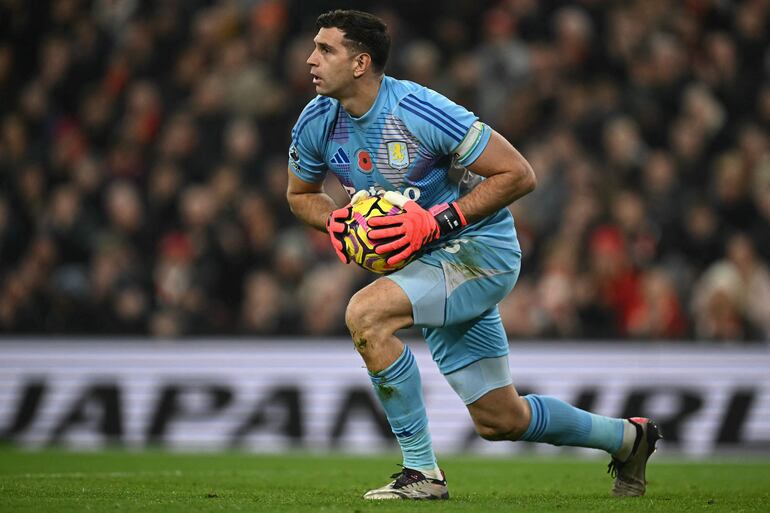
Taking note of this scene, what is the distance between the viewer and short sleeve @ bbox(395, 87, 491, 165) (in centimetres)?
576

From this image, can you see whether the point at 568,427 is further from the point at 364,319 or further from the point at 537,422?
the point at 364,319

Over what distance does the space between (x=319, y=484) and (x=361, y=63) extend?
8.35ft

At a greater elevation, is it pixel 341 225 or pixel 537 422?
pixel 341 225

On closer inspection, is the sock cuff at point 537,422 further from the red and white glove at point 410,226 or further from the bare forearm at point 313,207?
the bare forearm at point 313,207

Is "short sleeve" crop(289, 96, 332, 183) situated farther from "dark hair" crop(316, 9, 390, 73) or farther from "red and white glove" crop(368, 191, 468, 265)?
"red and white glove" crop(368, 191, 468, 265)

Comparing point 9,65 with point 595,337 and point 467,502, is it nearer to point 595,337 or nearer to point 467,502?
point 595,337

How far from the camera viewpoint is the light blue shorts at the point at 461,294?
5734 millimetres

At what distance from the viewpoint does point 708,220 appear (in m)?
11.9

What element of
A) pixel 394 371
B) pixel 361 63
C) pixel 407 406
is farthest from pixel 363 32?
pixel 407 406

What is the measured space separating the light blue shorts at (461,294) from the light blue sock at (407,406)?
23 cm

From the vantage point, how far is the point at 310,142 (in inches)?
242

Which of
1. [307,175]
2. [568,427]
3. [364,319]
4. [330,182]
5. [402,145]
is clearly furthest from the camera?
[330,182]

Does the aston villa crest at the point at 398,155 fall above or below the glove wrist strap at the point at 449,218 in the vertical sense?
above

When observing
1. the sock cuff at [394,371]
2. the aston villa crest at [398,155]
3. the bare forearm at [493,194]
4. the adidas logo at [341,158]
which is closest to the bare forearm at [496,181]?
the bare forearm at [493,194]
